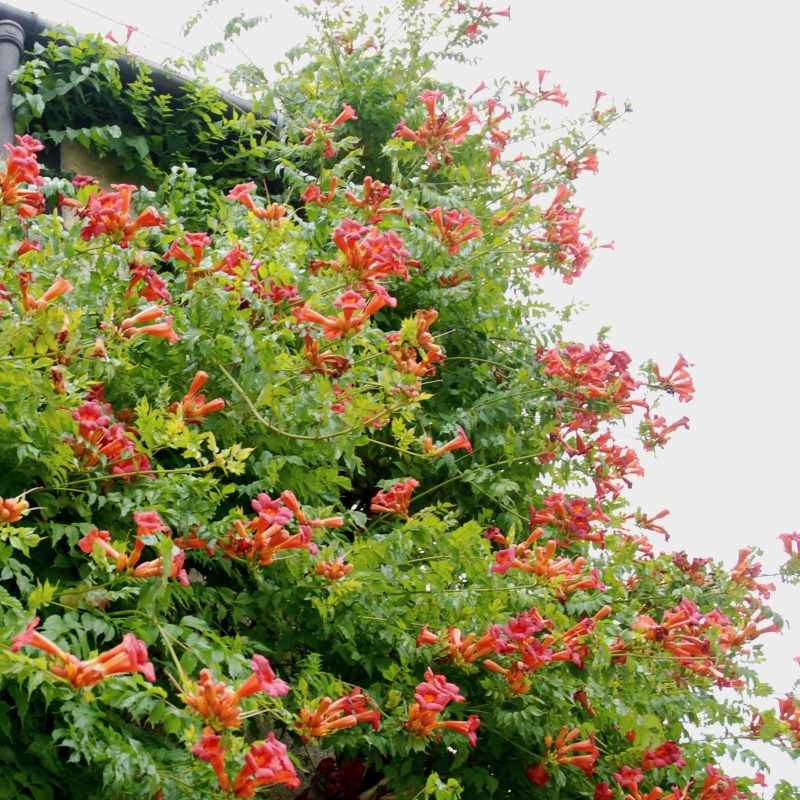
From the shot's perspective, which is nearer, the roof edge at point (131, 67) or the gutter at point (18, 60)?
the gutter at point (18, 60)

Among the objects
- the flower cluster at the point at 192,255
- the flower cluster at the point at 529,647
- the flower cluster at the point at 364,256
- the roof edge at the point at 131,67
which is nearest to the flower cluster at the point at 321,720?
the flower cluster at the point at 529,647

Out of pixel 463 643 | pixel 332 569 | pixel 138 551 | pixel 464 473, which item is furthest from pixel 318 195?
pixel 138 551

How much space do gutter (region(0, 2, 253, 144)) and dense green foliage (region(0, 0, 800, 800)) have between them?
12 cm

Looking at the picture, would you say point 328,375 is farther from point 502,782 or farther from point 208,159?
point 208,159

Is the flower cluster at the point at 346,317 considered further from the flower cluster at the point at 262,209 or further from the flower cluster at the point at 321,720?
the flower cluster at the point at 321,720

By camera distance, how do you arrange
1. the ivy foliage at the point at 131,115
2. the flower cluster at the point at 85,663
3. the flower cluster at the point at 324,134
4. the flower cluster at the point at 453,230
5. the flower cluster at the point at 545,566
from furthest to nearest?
the ivy foliage at the point at 131,115
the flower cluster at the point at 324,134
the flower cluster at the point at 453,230
the flower cluster at the point at 545,566
the flower cluster at the point at 85,663

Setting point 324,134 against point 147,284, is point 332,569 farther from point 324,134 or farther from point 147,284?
point 324,134

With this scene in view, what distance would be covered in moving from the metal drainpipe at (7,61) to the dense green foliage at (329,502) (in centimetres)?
10

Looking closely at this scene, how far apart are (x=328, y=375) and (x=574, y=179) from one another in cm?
308

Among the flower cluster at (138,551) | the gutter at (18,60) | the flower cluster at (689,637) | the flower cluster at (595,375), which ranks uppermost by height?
the gutter at (18,60)

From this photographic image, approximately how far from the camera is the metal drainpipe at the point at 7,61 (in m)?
5.61

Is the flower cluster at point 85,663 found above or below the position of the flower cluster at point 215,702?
below

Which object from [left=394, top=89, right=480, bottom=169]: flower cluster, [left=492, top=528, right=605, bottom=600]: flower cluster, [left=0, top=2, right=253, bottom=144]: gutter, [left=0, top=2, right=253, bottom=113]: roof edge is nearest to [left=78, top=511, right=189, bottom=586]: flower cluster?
[left=492, top=528, right=605, bottom=600]: flower cluster

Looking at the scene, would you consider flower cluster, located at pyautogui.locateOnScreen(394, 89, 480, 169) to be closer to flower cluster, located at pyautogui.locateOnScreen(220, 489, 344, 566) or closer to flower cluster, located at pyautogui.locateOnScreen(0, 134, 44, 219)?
flower cluster, located at pyautogui.locateOnScreen(0, 134, 44, 219)
